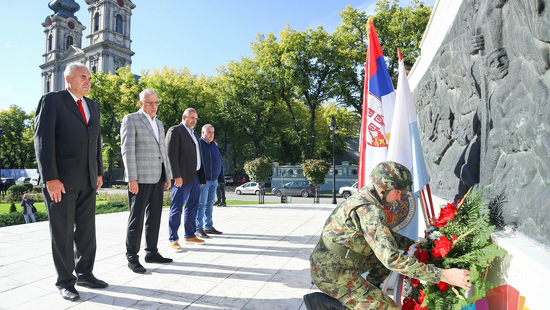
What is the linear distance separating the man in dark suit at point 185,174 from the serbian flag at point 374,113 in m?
2.53

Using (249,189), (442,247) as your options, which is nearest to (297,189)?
(249,189)

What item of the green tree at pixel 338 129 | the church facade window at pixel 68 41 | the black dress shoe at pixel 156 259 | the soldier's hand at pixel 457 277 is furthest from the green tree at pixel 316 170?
the church facade window at pixel 68 41

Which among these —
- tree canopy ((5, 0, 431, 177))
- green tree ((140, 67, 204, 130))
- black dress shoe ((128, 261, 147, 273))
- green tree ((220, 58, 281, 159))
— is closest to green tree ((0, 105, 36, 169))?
tree canopy ((5, 0, 431, 177))

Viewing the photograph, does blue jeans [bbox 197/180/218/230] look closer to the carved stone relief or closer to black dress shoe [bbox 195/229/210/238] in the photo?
black dress shoe [bbox 195/229/210/238]

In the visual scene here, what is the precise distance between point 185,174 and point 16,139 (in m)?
60.3

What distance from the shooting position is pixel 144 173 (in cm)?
412

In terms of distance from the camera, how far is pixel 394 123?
11.5 feet

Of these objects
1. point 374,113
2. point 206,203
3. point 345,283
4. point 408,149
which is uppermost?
point 374,113

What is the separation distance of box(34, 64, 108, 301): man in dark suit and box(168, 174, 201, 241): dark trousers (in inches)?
58.6

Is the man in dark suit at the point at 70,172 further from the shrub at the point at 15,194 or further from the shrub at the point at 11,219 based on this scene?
the shrub at the point at 15,194

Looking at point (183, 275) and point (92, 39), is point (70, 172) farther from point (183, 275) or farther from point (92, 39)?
point (92, 39)

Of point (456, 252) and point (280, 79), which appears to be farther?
point (280, 79)

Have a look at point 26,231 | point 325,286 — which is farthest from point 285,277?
point 26,231

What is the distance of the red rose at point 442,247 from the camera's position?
208 cm
